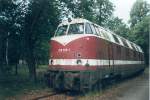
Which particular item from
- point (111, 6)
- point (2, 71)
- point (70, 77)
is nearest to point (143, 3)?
point (111, 6)

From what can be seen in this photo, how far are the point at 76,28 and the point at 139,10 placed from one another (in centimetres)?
5182

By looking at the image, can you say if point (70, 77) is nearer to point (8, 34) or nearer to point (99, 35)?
point (99, 35)

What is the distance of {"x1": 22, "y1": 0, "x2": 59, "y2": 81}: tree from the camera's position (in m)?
17.6

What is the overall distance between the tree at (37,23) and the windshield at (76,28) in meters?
3.20

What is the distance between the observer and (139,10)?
63.9m

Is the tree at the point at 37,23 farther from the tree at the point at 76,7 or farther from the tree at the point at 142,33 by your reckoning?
the tree at the point at 142,33

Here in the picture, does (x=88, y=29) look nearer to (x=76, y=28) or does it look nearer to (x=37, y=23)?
(x=76, y=28)

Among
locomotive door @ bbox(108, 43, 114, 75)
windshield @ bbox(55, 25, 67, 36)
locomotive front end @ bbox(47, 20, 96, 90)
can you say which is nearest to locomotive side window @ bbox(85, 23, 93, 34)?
locomotive front end @ bbox(47, 20, 96, 90)

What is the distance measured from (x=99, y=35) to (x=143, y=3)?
169 feet

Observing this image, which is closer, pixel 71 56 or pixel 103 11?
pixel 71 56

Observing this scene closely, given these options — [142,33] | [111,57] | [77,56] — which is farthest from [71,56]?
[142,33]

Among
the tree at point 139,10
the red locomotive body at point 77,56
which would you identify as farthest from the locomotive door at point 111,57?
the tree at point 139,10

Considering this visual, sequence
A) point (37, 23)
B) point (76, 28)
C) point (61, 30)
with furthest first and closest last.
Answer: point (37, 23) → point (61, 30) → point (76, 28)

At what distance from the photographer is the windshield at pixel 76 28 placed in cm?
1441
